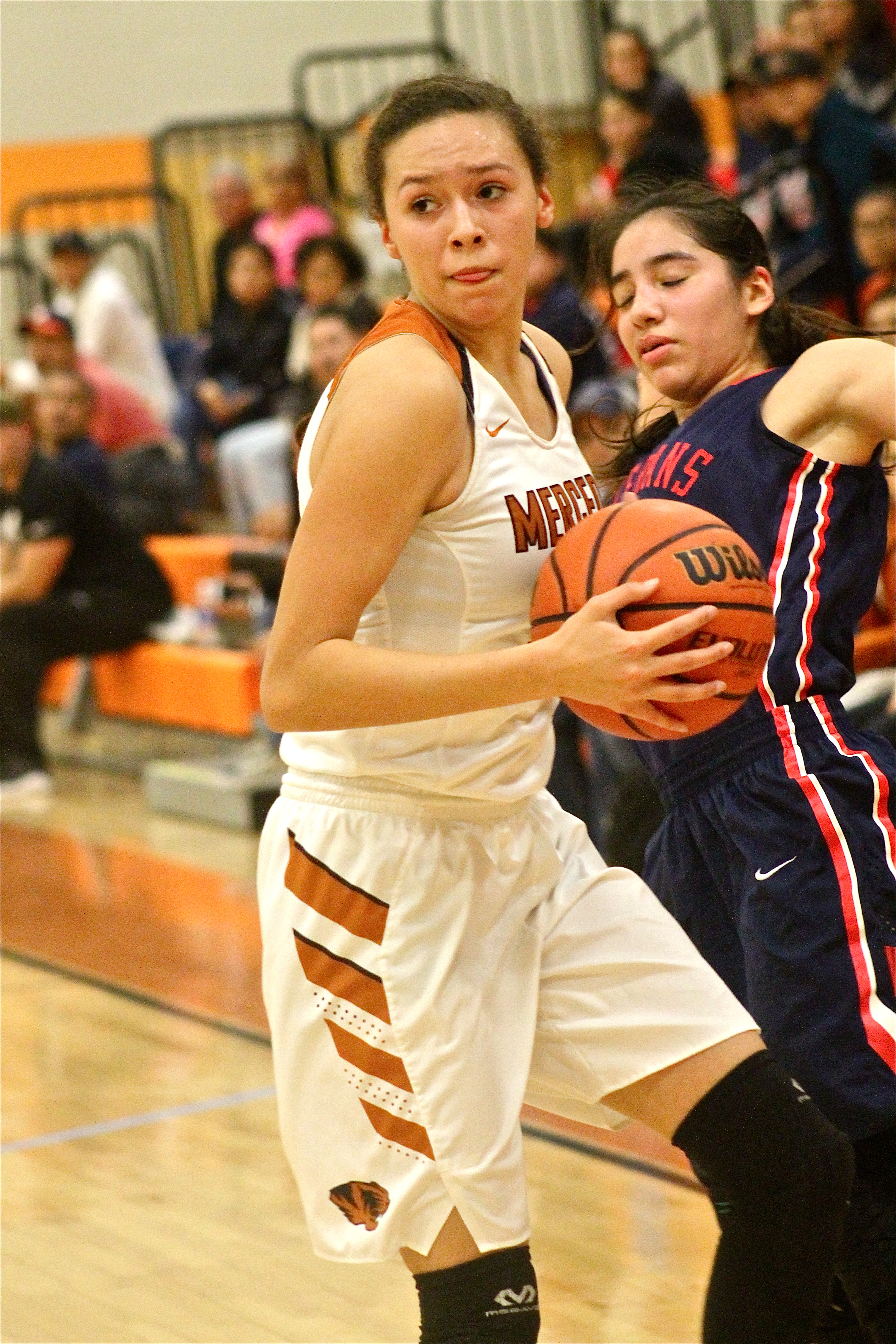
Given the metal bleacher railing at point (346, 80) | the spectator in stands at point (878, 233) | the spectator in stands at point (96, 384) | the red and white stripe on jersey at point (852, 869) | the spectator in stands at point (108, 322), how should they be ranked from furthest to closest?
the metal bleacher railing at point (346, 80) → the spectator in stands at point (108, 322) → the spectator in stands at point (96, 384) → the spectator in stands at point (878, 233) → the red and white stripe on jersey at point (852, 869)

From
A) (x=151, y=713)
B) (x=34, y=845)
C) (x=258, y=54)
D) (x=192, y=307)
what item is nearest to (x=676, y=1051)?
(x=34, y=845)

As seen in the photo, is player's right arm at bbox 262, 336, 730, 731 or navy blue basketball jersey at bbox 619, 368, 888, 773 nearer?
player's right arm at bbox 262, 336, 730, 731

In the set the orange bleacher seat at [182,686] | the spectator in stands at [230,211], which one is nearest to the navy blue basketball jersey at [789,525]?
the orange bleacher seat at [182,686]

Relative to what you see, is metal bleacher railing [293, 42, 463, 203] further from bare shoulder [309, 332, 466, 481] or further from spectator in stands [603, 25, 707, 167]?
bare shoulder [309, 332, 466, 481]

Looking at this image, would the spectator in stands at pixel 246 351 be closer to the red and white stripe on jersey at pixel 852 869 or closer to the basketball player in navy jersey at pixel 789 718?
the basketball player in navy jersey at pixel 789 718

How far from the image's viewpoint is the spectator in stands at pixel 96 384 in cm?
902

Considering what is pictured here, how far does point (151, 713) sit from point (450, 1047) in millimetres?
5904

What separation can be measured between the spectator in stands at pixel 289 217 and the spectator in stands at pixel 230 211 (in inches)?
5.3

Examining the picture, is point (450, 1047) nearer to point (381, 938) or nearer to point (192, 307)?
point (381, 938)

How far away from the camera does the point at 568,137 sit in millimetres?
11789

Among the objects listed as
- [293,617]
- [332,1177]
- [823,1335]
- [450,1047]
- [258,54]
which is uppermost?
[258,54]

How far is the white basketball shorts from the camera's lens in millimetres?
2061

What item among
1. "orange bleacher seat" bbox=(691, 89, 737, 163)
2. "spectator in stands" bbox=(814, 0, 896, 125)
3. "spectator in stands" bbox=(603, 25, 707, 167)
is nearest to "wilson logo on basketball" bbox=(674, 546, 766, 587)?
"spectator in stands" bbox=(814, 0, 896, 125)

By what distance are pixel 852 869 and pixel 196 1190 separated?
1.69 meters
